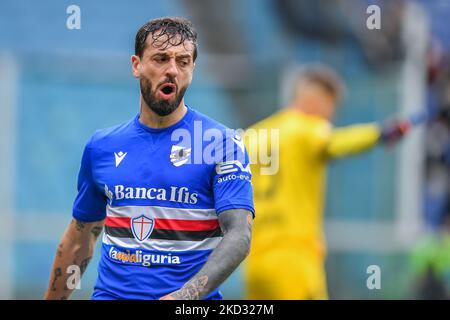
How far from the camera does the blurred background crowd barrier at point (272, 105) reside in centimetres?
1205

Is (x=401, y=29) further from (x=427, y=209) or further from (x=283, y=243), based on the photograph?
(x=283, y=243)

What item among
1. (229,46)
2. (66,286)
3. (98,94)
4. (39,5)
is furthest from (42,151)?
(66,286)

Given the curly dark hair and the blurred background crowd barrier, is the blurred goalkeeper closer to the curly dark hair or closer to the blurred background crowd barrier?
the curly dark hair

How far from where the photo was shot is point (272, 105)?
12.8 meters

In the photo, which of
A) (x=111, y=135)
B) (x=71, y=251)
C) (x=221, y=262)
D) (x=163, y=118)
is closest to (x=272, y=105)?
(x=71, y=251)

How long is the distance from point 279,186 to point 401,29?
5580mm

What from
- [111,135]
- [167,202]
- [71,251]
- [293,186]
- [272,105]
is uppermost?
[272,105]

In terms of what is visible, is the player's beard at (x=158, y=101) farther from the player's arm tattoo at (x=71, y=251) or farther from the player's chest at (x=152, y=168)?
the player's arm tattoo at (x=71, y=251)

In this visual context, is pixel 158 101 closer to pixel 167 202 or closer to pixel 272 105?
pixel 167 202

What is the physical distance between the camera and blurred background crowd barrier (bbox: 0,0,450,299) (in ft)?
39.5

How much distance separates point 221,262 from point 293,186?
3.89m

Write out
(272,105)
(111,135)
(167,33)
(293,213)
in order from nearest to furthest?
(167,33)
(111,135)
(293,213)
(272,105)

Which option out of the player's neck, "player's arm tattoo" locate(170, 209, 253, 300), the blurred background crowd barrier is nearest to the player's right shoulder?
the player's neck
